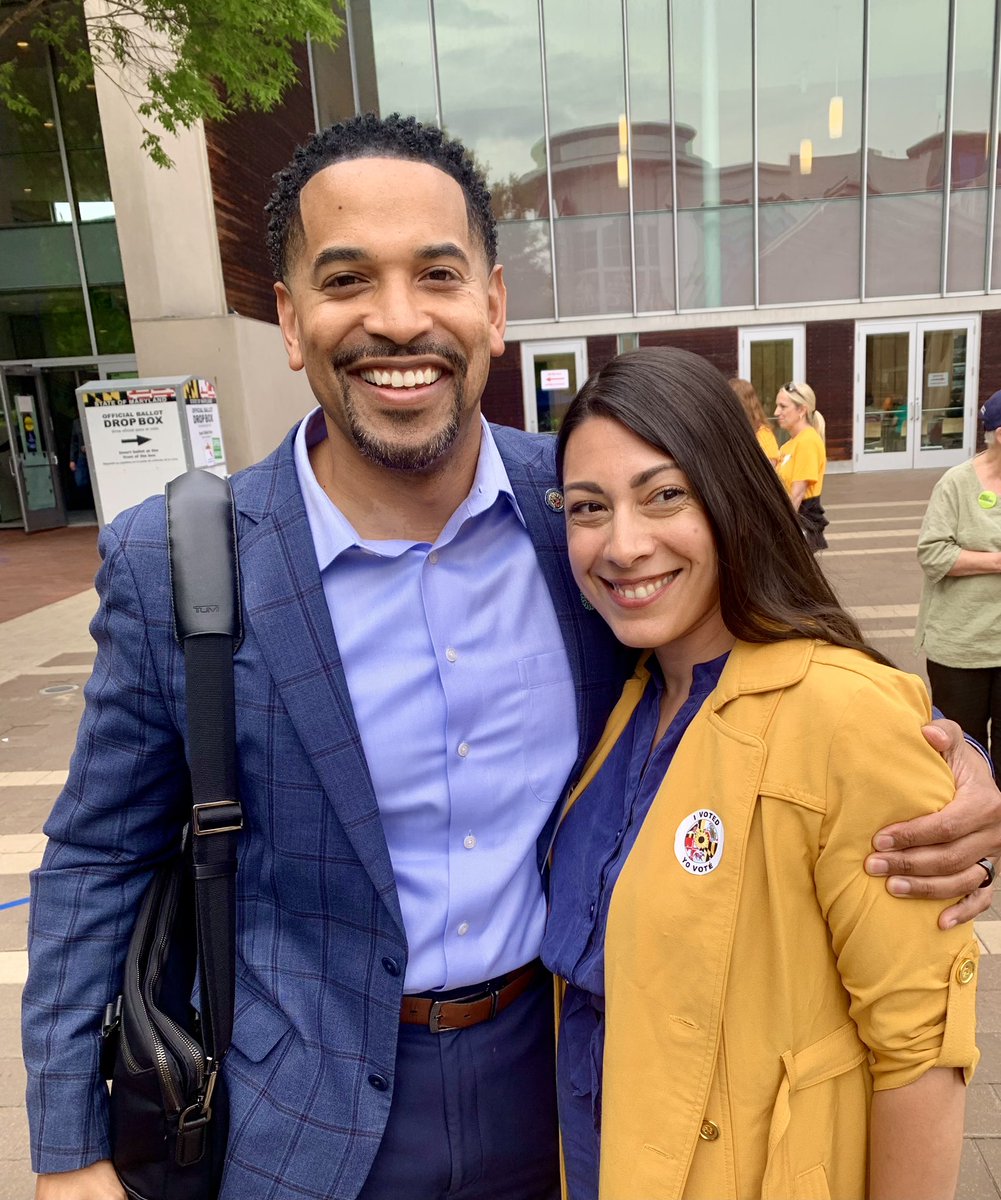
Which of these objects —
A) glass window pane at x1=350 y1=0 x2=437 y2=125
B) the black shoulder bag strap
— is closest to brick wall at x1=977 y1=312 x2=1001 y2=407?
glass window pane at x1=350 y1=0 x2=437 y2=125

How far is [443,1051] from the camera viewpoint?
1527 millimetres

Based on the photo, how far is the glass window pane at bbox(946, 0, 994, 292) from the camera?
15266 mm

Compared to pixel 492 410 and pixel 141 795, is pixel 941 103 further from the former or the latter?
pixel 141 795

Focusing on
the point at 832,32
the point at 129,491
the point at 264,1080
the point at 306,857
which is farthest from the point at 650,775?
the point at 832,32

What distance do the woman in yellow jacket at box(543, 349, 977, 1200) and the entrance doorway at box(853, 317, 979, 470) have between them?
1696cm

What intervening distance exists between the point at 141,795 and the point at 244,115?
13221 millimetres

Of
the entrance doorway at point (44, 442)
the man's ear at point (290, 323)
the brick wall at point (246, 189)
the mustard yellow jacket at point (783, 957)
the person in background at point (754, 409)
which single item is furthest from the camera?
the entrance doorway at point (44, 442)

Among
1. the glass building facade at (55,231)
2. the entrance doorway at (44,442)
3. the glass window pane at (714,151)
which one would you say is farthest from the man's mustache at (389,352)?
the glass window pane at (714,151)

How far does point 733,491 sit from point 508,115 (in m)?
17.0

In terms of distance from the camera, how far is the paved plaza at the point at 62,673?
8.66ft

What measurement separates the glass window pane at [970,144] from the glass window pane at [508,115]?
735 cm

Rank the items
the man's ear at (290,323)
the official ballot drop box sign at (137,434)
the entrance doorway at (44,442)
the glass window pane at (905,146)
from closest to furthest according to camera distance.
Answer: the man's ear at (290,323)
the official ballot drop box sign at (137,434)
the entrance doorway at (44,442)
the glass window pane at (905,146)

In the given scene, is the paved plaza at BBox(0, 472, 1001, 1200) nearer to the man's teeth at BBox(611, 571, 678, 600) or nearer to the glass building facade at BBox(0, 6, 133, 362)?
the man's teeth at BBox(611, 571, 678, 600)

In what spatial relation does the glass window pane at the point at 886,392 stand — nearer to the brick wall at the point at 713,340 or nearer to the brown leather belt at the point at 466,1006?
the brick wall at the point at 713,340
